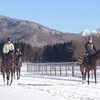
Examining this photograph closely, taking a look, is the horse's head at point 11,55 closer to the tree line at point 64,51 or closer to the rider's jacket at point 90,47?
the rider's jacket at point 90,47

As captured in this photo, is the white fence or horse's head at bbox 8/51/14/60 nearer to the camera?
horse's head at bbox 8/51/14/60

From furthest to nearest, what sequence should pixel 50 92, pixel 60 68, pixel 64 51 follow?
1. pixel 64 51
2. pixel 60 68
3. pixel 50 92

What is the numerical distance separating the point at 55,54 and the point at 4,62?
260 feet

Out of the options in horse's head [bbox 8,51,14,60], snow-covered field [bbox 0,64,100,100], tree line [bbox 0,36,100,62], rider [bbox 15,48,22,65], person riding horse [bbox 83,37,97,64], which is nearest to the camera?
snow-covered field [bbox 0,64,100,100]

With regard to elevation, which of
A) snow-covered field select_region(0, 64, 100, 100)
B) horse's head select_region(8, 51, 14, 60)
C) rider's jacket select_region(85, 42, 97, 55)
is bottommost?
snow-covered field select_region(0, 64, 100, 100)

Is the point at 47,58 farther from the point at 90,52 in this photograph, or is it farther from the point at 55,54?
the point at 90,52

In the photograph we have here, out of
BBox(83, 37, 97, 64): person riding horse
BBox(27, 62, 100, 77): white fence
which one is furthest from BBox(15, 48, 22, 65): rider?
BBox(83, 37, 97, 64): person riding horse

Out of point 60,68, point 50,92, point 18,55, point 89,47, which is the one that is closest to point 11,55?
point 89,47

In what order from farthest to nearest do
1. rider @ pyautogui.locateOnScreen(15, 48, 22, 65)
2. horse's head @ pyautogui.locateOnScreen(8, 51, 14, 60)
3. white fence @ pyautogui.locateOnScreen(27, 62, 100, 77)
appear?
white fence @ pyautogui.locateOnScreen(27, 62, 100, 77) < rider @ pyautogui.locateOnScreen(15, 48, 22, 65) < horse's head @ pyautogui.locateOnScreen(8, 51, 14, 60)

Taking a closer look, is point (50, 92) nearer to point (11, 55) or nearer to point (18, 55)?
point (11, 55)

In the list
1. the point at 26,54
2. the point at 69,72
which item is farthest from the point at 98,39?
the point at 26,54

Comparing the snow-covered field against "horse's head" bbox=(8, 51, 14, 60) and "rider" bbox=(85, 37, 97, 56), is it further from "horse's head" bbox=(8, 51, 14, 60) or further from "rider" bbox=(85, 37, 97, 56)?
"rider" bbox=(85, 37, 97, 56)

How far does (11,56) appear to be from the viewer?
631 inches

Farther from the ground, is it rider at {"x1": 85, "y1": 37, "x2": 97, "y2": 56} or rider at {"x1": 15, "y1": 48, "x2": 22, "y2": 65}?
rider at {"x1": 85, "y1": 37, "x2": 97, "y2": 56}
